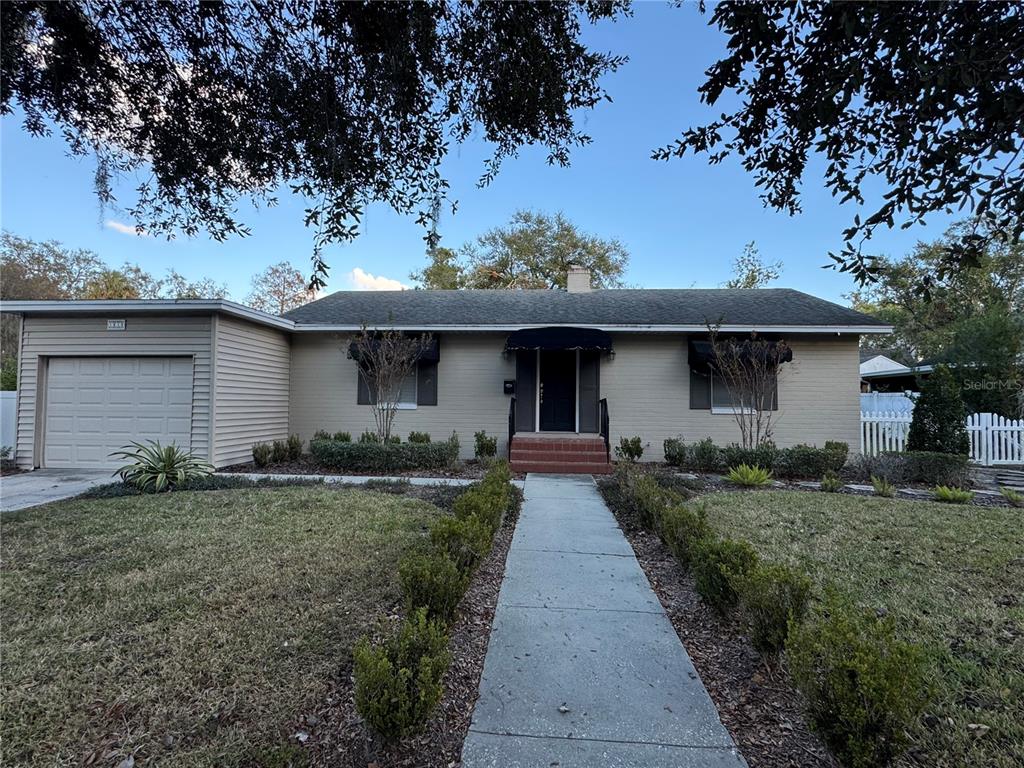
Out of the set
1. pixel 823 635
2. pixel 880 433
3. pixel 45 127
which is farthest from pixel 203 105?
pixel 880 433

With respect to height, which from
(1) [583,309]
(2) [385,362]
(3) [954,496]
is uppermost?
(1) [583,309]

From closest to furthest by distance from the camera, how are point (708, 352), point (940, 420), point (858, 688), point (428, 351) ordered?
point (858, 688) < point (940, 420) < point (708, 352) < point (428, 351)

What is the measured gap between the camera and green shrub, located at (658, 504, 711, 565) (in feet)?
12.2

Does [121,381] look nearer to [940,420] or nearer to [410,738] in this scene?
[410,738]

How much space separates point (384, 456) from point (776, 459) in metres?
7.22

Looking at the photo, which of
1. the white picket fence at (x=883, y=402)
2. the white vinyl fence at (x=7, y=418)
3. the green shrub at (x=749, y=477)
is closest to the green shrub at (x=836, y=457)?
the green shrub at (x=749, y=477)

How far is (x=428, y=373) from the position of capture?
10.6 metres

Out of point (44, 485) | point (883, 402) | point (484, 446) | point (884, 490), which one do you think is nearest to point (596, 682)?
point (884, 490)

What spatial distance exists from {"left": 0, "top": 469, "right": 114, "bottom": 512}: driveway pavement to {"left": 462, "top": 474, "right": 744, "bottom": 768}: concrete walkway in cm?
667

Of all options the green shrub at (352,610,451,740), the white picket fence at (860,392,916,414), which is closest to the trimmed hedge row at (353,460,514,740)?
the green shrub at (352,610,451,740)

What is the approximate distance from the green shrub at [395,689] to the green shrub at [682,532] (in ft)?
7.48

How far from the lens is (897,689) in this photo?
5.53 feet

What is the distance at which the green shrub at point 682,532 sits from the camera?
3.71 meters

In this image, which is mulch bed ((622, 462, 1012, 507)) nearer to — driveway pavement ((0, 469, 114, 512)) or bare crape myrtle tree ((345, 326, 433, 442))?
bare crape myrtle tree ((345, 326, 433, 442))
